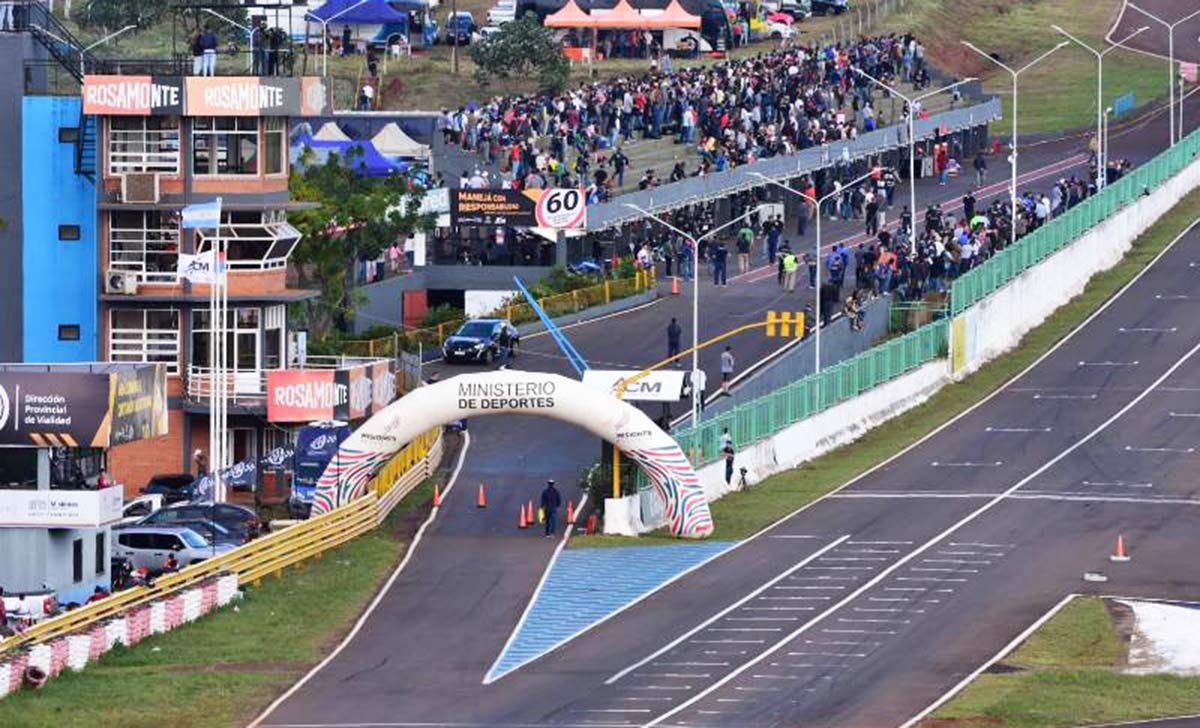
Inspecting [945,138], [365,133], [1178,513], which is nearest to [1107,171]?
[945,138]

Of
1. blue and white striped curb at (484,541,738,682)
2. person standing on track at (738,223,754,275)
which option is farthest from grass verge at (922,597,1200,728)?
person standing on track at (738,223,754,275)

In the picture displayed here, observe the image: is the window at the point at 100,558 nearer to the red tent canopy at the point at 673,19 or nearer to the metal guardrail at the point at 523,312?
the metal guardrail at the point at 523,312

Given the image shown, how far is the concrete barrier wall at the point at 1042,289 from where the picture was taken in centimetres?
10006

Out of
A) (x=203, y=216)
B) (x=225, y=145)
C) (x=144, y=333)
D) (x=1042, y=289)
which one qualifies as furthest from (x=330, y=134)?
(x=203, y=216)

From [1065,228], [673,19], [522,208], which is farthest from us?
[673,19]

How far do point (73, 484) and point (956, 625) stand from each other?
18072 mm

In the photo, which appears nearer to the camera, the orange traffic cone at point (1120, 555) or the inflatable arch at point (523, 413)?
the orange traffic cone at point (1120, 555)

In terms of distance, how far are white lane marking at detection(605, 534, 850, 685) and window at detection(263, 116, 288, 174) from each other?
21102mm

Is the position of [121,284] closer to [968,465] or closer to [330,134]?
[968,465]

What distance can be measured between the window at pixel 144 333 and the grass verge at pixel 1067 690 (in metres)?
30.5

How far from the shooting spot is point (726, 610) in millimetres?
65812

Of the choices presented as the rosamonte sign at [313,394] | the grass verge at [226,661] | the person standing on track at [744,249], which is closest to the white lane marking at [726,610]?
the grass verge at [226,661]

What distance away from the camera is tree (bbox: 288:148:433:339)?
323ft

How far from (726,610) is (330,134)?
58.2 m
